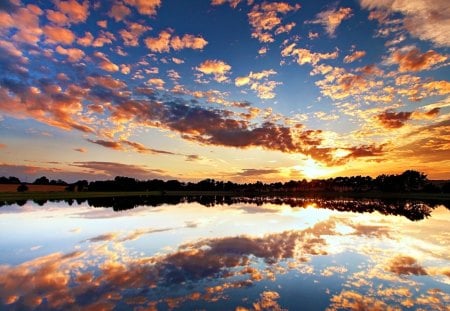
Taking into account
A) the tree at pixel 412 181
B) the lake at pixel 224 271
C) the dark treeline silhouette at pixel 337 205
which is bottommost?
the lake at pixel 224 271

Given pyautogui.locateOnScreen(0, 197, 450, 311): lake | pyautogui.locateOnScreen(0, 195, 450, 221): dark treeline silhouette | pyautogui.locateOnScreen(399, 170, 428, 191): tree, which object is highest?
pyautogui.locateOnScreen(399, 170, 428, 191): tree

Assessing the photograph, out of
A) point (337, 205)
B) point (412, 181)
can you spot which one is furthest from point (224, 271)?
point (412, 181)

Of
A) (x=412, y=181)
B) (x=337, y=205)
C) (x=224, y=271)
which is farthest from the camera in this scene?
(x=412, y=181)

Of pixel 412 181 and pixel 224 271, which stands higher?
pixel 412 181

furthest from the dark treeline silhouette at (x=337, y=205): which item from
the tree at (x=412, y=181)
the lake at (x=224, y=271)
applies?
the tree at (x=412, y=181)

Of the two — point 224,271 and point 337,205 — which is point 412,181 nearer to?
point 337,205

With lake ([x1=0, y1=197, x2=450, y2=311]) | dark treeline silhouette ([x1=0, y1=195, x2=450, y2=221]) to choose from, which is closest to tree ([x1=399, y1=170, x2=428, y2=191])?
dark treeline silhouette ([x1=0, y1=195, x2=450, y2=221])

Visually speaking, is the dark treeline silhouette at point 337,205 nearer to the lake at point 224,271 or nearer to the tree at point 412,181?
the lake at point 224,271

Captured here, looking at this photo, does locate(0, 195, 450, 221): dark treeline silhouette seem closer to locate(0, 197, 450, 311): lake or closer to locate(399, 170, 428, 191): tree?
locate(0, 197, 450, 311): lake

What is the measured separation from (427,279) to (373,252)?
6.21 metres

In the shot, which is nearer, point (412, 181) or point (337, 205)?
Answer: point (337, 205)

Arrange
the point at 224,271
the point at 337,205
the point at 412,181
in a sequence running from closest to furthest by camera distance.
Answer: the point at 224,271 < the point at 337,205 < the point at 412,181

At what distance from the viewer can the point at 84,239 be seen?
27109 mm

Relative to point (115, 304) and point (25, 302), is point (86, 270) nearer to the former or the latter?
point (25, 302)
